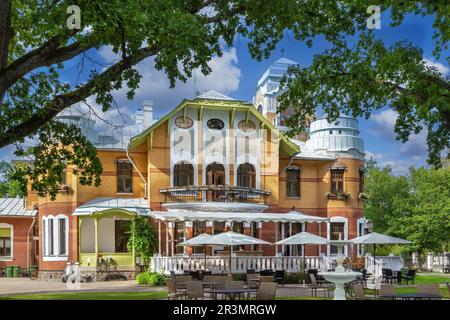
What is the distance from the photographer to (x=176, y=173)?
31844 millimetres

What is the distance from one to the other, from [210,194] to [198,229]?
2.27m

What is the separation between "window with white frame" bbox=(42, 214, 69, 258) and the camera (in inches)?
1249

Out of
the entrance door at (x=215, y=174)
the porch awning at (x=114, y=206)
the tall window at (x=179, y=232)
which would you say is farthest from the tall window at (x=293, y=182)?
the porch awning at (x=114, y=206)

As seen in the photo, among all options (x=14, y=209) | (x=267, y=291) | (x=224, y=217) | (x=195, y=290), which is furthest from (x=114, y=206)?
(x=267, y=291)

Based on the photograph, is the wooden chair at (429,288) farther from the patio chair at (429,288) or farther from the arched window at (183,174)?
the arched window at (183,174)

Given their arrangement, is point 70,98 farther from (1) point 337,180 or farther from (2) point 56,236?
(1) point 337,180

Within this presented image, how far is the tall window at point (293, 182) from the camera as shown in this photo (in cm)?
3547

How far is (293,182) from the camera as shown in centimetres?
3562

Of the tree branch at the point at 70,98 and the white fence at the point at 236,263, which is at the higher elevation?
the tree branch at the point at 70,98

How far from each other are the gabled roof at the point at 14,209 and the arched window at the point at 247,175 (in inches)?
541

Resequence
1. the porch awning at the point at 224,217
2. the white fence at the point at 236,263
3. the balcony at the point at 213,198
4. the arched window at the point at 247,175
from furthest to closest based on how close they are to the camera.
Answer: the arched window at the point at 247,175, the balcony at the point at 213,198, the porch awning at the point at 224,217, the white fence at the point at 236,263

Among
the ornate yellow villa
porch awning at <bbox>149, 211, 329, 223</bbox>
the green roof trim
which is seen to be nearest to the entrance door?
the ornate yellow villa

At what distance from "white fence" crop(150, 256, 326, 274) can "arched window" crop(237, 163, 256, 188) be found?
5.63 metres
